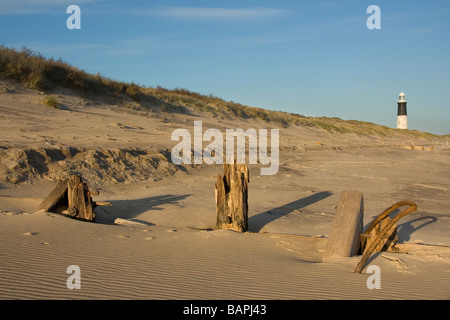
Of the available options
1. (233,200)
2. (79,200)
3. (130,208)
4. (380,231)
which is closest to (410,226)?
(380,231)

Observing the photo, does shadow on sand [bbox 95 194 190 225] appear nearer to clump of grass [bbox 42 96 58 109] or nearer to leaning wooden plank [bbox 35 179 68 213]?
leaning wooden plank [bbox 35 179 68 213]

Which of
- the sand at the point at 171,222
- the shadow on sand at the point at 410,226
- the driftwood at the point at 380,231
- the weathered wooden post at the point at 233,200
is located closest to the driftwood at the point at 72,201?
the sand at the point at 171,222

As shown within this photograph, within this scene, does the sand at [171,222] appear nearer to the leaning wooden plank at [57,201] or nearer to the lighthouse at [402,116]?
the leaning wooden plank at [57,201]

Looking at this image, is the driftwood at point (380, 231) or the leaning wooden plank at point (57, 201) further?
the leaning wooden plank at point (57, 201)

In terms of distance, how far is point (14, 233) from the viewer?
5.49 metres

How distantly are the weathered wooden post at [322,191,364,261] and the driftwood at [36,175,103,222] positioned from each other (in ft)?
12.7

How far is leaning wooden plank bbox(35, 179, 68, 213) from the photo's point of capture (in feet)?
22.6

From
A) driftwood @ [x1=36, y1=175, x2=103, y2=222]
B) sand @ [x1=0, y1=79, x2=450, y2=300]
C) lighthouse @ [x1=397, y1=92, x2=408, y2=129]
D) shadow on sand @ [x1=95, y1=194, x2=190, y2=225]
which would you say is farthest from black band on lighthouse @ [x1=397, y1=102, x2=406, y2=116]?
driftwood @ [x1=36, y1=175, x2=103, y2=222]

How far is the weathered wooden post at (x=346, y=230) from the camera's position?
516cm

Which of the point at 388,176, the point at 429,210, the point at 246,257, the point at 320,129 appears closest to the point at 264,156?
the point at 388,176

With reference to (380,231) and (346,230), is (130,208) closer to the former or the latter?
(346,230)

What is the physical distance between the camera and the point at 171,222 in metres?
7.68

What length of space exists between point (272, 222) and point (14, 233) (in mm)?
4442

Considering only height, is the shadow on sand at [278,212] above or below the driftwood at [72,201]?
below
